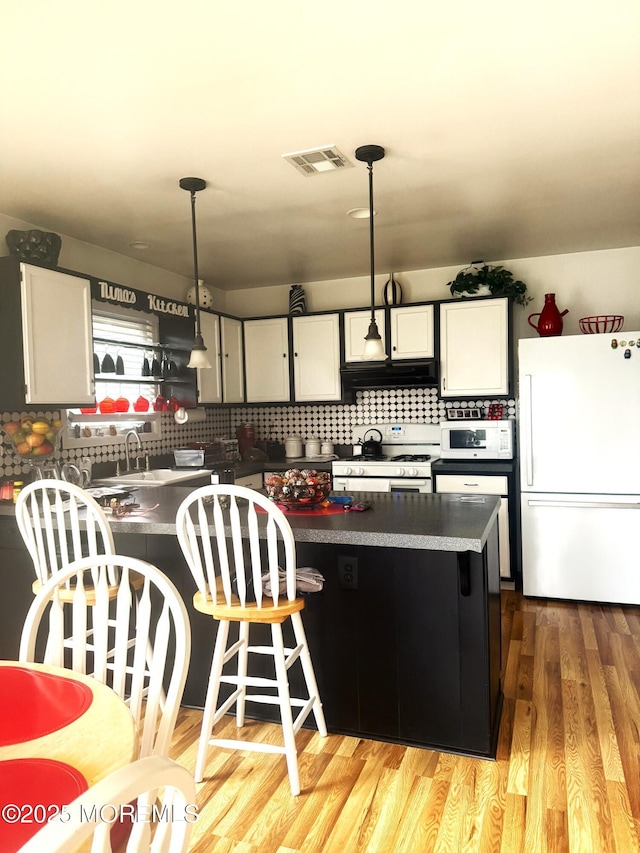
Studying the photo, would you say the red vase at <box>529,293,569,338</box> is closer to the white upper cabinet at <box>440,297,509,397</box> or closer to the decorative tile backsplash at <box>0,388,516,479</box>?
the white upper cabinet at <box>440,297,509,397</box>

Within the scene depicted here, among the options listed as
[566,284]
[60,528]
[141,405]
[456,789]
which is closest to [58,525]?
[60,528]

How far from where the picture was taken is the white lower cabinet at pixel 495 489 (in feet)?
13.8

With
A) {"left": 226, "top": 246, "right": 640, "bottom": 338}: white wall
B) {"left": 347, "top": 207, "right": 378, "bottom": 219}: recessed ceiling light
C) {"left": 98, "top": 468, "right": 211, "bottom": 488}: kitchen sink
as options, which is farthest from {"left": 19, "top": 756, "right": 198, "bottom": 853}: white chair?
{"left": 226, "top": 246, "right": 640, "bottom": 338}: white wall

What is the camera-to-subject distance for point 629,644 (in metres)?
3.23

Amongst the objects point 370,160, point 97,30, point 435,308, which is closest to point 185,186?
point 370,160

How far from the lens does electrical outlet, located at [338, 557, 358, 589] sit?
236 centimetres

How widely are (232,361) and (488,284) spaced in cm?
219

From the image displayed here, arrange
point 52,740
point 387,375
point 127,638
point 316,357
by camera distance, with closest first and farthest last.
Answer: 1. point 52,740
2. point 127,638
3. point 387,375
4. point 316,357

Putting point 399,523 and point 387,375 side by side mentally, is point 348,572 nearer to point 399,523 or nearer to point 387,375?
point 399,523

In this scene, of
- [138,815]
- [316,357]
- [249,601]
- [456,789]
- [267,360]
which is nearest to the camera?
[138,815]

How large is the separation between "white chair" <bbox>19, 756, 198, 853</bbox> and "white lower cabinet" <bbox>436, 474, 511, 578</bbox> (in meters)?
3.59

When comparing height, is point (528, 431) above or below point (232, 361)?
below

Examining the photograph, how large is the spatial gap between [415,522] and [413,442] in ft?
9.31

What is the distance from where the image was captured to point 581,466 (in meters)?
3.81
